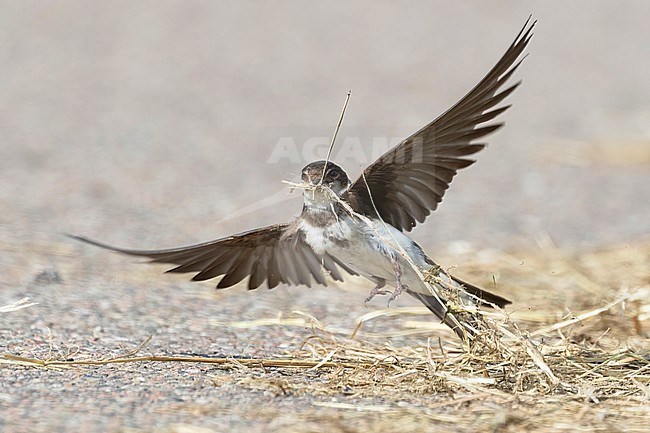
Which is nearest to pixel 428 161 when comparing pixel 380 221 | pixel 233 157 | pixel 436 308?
pixel 380 221

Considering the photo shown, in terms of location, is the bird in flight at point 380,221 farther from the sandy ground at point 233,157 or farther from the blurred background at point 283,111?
the blurred background at point 283,111

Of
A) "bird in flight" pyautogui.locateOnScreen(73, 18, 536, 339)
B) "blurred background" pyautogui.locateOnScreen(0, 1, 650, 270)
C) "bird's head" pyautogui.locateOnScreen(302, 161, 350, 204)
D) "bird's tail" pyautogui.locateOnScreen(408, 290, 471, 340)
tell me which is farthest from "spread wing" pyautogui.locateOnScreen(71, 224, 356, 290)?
"blurred background" pyautogui.locateOnScreen(0, 1, 650, 270)

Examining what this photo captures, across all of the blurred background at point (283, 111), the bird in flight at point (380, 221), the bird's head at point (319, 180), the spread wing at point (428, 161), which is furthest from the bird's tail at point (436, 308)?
the blurred background at point (283, 111)

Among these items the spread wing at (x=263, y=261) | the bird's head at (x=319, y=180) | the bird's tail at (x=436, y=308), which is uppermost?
the bird's head at (x=319, y=180)

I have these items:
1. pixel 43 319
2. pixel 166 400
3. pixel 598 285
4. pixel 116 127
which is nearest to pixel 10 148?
pixel 116 127

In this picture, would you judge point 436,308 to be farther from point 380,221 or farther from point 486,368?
point 486,368
